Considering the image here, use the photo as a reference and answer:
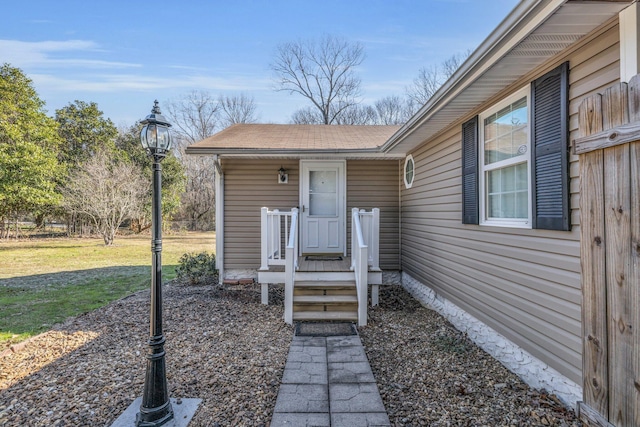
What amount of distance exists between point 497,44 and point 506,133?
1.18 metres

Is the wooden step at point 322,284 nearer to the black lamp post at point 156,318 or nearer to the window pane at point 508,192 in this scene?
the window pane at point 508,192

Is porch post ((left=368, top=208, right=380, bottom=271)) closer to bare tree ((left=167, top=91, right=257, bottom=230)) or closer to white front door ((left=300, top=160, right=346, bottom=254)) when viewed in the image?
white front door ((left=300, top=160, right=346, bottom=254))

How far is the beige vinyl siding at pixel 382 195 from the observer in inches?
270

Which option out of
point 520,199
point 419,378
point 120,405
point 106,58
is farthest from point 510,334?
point 106,58

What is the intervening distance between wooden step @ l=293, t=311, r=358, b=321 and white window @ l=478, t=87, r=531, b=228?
6.95 ft

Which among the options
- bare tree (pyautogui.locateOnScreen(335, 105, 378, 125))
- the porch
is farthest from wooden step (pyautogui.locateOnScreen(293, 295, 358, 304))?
bare tree (pyautogui.locateOnScreen(335, 105, 378, 125))

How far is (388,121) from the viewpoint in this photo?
2238 centimetres

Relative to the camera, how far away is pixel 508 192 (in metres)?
3.31

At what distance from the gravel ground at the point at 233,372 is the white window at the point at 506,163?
4.96 ft

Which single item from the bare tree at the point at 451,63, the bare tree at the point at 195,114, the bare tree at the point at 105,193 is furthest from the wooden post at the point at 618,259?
the bare tree at the point at 195,114

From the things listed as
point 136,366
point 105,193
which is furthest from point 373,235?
point 105,193

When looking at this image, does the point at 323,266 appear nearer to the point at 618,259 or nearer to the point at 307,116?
the point at 618,259

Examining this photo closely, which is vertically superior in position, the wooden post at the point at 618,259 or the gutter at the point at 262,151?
the gutter at the point at 262,151

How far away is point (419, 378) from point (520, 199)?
6.38ft
